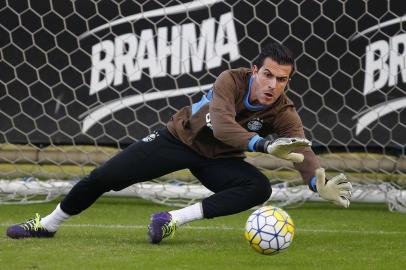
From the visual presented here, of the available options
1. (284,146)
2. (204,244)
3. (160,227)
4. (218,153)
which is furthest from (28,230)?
(284,146)

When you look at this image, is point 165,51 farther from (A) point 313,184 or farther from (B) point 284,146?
(B) point 284,146

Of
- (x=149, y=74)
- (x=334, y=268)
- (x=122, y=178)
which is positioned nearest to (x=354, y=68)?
(x=149, y=74)

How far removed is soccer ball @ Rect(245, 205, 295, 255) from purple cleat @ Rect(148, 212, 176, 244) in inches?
29.3

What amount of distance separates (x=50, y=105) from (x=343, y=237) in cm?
335

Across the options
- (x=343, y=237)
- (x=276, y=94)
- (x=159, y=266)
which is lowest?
(x=343, y=237)

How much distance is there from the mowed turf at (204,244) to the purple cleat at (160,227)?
0.06 metres

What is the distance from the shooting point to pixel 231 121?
5562 millimetres

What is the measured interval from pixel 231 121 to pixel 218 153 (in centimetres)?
58

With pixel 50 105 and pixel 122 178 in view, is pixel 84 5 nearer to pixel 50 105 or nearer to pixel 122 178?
pixel 50 105

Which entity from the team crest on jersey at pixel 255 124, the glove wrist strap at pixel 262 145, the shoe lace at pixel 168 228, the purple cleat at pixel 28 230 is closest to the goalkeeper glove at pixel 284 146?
the glove wrist strap at pixel 262 145

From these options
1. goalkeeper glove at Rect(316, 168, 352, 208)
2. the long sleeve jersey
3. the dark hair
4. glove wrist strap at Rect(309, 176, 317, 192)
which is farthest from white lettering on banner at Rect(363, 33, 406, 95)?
goalkeeper glove at Rect(316, 168, 352, 208)

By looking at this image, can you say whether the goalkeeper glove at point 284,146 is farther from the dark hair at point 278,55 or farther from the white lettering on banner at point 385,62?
the white lettering on banner at point 385,62

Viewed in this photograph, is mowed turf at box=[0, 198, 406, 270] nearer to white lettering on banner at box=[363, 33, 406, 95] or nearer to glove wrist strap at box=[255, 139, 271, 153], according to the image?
glove wrist strap at box=[255, 139, 271, 153]

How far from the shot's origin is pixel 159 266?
5012 mm
